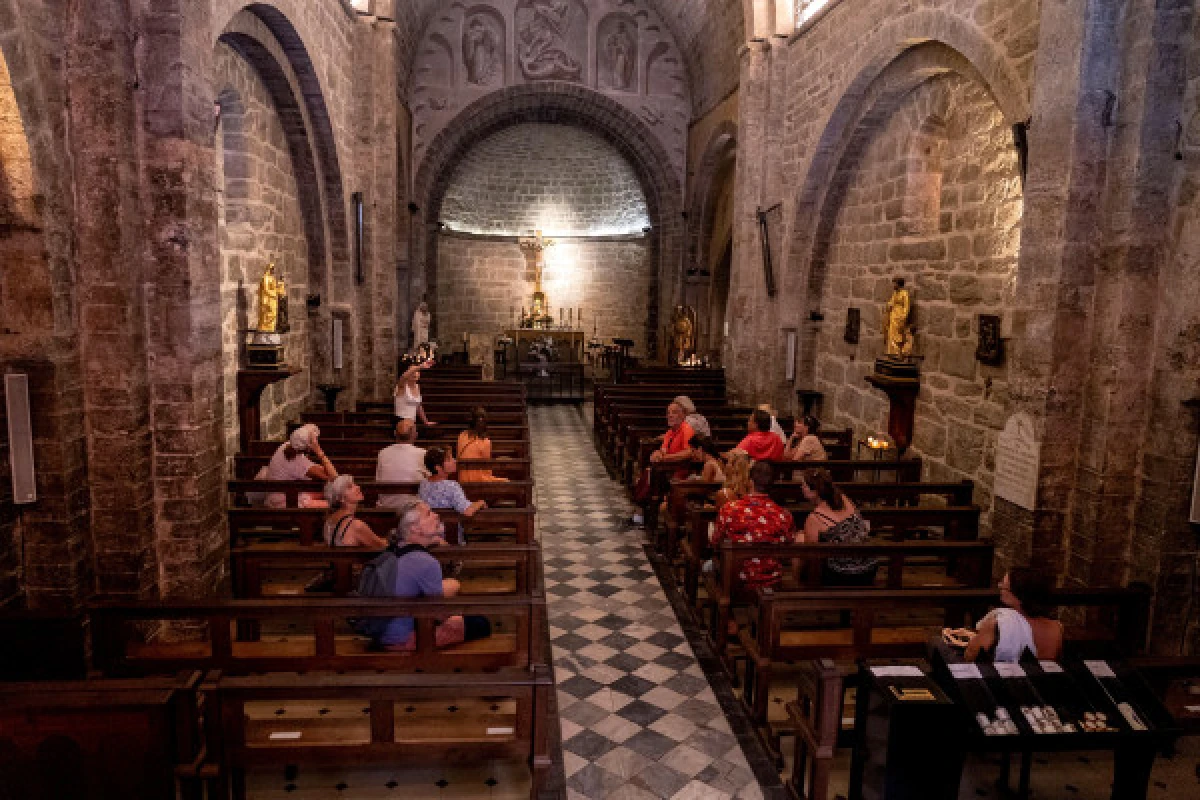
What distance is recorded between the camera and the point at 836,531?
6.17 metres

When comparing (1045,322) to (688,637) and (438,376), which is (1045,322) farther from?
(438,376)

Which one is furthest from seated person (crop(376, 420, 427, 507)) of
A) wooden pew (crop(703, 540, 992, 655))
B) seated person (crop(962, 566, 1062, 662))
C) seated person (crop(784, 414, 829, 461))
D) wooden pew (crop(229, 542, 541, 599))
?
seated person (crop(962, 566, 1062, 662))

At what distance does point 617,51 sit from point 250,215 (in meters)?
13.5

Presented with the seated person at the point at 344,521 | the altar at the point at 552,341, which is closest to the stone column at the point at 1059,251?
the seated person at the point at 344,521

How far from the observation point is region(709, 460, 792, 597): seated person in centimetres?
631

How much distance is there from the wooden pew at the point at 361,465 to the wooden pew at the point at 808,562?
8.32 feet

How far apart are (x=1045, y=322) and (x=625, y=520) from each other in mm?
5295

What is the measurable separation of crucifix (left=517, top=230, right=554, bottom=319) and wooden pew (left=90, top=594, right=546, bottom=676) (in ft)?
61.1

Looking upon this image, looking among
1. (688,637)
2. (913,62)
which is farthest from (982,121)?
(688,637)

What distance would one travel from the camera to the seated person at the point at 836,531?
616 cm

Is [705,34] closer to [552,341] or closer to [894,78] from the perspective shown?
[552,341]

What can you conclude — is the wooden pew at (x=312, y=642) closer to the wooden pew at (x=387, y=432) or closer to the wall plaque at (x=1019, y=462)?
the wall plaque at (x=1019, y=462)

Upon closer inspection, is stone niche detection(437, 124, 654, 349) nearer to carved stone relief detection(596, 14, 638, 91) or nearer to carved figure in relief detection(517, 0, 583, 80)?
carved stone relief detection(596, 14, 638, 91)

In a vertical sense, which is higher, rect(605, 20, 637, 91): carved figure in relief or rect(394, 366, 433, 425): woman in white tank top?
→ rect(605, 20, 637, 91): carved figure in relief
